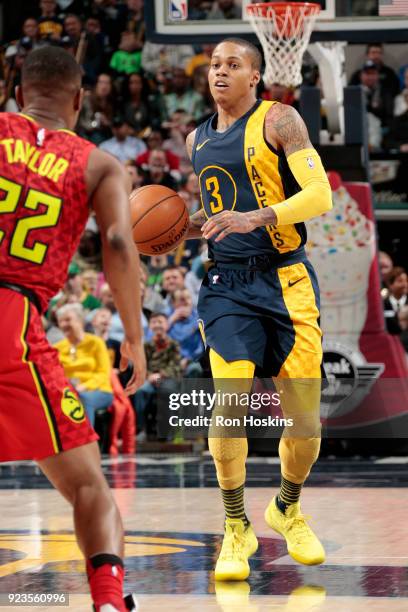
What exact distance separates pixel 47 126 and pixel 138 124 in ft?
40.2

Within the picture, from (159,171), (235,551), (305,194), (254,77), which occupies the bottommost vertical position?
(159,171)

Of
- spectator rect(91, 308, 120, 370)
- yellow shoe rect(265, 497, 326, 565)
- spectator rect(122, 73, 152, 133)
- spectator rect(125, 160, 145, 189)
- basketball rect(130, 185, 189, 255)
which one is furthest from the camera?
spectator rect(122, 73, 152, 133)

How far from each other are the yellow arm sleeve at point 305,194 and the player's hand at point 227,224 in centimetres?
19

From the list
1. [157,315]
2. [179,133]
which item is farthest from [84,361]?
[179,133]

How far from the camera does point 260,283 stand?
17.8 feet

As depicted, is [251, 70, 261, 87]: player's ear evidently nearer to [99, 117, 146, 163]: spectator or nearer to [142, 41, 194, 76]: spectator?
[99, 117, 146, 163]: spectator

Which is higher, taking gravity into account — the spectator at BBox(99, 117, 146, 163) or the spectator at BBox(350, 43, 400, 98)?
the spectator at BBox(350, 43, 400, 98)

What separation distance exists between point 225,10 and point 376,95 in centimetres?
271

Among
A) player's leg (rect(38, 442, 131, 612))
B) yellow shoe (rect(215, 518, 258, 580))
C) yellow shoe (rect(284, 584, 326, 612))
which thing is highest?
player's leg (rect(38, 442, 131, 612))

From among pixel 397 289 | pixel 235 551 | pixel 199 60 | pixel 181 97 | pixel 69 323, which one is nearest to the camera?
pixel 235 551

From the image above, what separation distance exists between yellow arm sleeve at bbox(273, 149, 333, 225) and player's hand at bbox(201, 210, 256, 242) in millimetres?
188

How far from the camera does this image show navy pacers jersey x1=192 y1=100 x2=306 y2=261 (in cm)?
544

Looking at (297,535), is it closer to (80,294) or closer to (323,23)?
(323,23)
